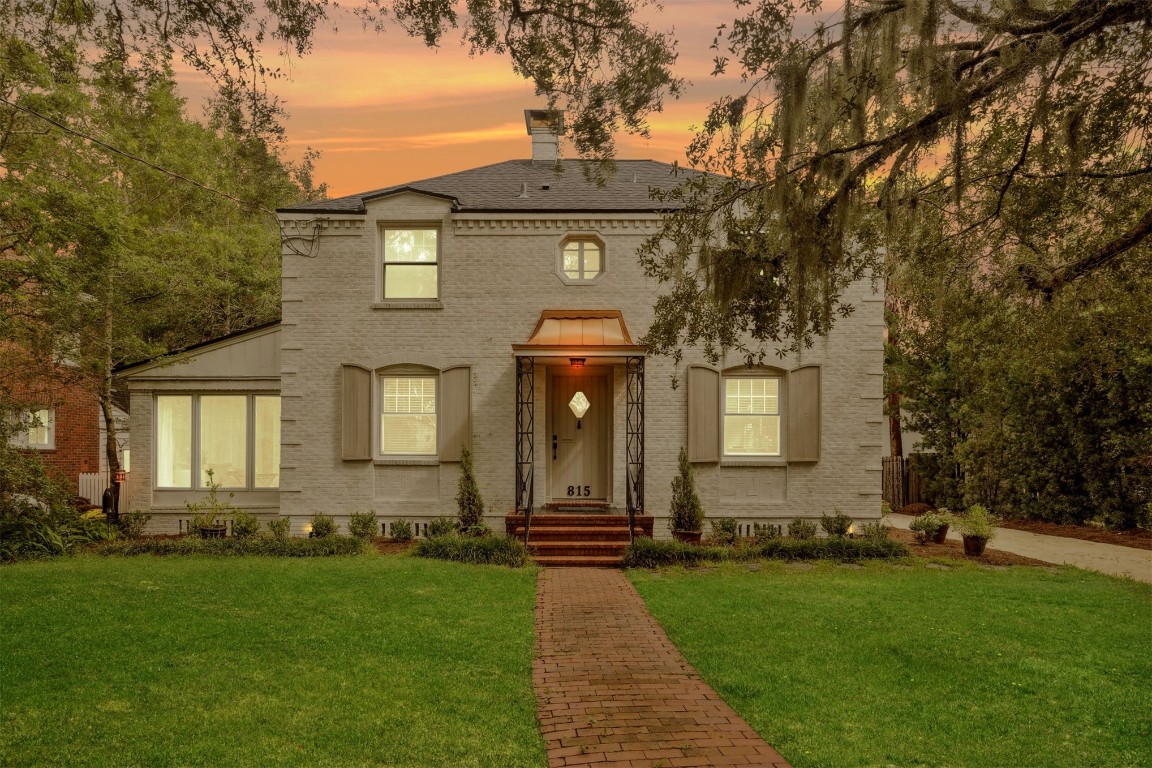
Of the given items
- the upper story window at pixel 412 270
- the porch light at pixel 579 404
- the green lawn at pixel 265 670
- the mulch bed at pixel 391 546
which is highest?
the upper story window at pixel 412 270

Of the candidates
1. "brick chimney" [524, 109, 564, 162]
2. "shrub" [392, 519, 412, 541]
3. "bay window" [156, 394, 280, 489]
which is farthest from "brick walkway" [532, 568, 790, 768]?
"brick chimney" [524, 109, 564, 162]

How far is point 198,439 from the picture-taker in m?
14.6

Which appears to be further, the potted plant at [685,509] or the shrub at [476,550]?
the potted plant at [685,509]

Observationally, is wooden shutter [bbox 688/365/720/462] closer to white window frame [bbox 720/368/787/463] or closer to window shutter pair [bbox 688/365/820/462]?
window shutter pair [bbox 688/365/820/462]

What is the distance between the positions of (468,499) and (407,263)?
4193 mm

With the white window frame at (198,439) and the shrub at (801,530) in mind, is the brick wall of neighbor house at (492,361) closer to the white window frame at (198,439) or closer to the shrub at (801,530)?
the shrub at (801,530)

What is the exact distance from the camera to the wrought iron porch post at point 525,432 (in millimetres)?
12773

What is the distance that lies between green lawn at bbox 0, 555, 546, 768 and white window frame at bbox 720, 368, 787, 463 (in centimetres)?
515

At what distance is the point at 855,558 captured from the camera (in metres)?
11.8

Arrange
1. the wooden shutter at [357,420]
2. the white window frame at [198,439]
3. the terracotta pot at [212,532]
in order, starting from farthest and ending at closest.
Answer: the white window frame at [198,439] < the wooden shutter at [357,420] < the terracotta pot at [212,532]

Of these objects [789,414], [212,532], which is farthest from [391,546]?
[789,414]

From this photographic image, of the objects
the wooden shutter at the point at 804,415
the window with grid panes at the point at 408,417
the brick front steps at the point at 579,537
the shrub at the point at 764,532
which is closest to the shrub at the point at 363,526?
the window with grid panes at the point at 408,417

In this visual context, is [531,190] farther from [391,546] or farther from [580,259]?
[391,546]

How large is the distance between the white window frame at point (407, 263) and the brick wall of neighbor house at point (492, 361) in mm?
89
